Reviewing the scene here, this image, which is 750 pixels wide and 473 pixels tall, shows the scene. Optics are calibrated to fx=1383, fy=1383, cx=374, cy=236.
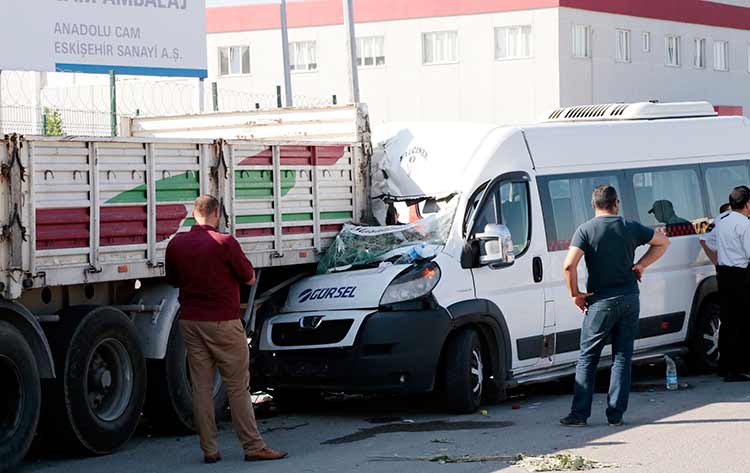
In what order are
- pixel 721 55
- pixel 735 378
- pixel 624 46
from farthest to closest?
pixel 721 55
pixel 624 46
pixel 735 378

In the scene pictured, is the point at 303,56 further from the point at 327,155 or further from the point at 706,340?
the point at 327,155

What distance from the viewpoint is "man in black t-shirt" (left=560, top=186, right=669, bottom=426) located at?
10.2m

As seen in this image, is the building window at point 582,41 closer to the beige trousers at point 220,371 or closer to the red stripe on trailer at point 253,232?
the red stripe on trailer at point 253,232

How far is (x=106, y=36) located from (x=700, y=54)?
37.3 meters

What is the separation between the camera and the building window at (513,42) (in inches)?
1679

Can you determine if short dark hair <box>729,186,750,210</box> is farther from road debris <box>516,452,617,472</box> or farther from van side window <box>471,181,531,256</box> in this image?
road debris <box>516,452,617,472</box>

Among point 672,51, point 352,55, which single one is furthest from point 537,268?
point 672,51

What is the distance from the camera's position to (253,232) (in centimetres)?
1131

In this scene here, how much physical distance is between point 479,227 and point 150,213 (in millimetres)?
2954

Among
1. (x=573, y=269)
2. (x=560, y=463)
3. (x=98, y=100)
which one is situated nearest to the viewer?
(x=560, y=463)

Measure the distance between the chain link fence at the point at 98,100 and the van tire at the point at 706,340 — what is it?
20.8 ft

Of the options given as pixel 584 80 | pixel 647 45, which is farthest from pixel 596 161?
pixel 647 45

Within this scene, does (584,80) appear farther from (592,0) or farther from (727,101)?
(727,101)

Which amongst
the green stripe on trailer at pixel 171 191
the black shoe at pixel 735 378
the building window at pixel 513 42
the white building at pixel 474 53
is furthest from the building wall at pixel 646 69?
the green stripe on trailer at pixel 171 191
